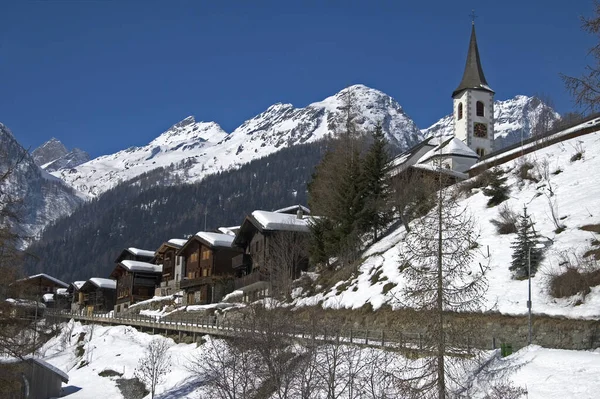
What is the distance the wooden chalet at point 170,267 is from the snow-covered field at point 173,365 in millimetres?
12481

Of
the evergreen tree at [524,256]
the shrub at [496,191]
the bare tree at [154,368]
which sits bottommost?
the bare tree at [154,368]

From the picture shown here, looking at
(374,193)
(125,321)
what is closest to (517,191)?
(374,193)

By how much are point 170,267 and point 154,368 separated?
43.6 metres

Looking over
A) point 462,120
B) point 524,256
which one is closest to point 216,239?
point 462,120

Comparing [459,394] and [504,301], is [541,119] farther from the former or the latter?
[459,394]

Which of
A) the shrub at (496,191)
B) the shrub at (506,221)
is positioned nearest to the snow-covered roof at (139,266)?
the shrub at (496,191)

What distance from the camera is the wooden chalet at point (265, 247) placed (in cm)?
5603

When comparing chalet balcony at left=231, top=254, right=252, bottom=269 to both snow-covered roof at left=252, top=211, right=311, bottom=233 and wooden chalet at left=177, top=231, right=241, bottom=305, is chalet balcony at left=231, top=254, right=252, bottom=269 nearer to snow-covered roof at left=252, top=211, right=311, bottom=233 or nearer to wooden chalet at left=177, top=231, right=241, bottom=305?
wooden chalet at left=177, top=231, right=241, bottom=305

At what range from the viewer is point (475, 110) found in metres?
77.8

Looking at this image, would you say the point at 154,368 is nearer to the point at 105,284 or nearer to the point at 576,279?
the point at 576,279

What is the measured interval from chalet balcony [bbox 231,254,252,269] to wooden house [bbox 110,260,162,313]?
3276 centimetres

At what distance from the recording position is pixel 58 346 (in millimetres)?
73625

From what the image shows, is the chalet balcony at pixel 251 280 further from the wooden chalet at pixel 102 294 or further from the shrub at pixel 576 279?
the wooden chalet at pixel 102 294

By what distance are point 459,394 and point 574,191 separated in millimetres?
21605
